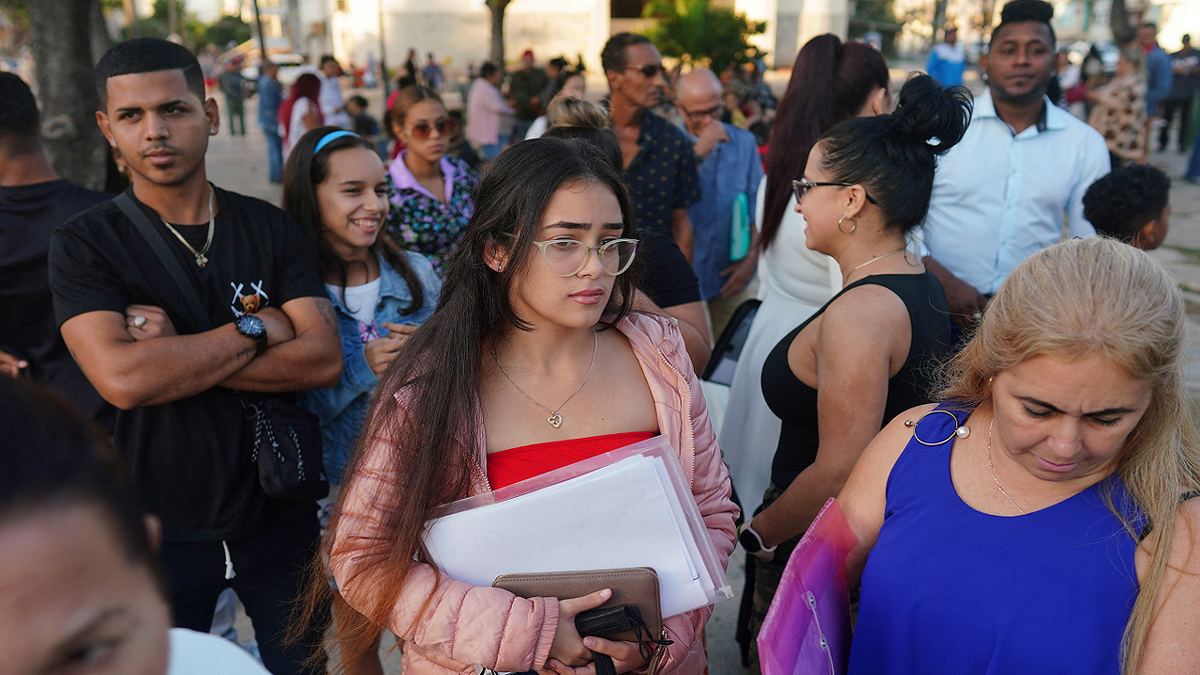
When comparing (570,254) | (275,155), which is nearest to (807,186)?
(570,254)

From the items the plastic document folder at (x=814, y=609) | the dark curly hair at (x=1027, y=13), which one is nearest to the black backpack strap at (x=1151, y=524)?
the plastic document folder at (x=814, y=609)

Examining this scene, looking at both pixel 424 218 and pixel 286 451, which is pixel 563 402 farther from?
pixel 424 218

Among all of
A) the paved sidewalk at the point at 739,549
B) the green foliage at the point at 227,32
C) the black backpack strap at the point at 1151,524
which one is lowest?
the paved sidewalk at the point at 739,549

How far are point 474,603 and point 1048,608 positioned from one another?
3.51 feet

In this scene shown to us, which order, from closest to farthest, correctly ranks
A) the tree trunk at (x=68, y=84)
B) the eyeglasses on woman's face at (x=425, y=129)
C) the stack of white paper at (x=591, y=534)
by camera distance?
the stack of white paper at (x=591, y=534) → the eyeglasses on woman's face at (x=425, y=129) → the tree trunk at (x=68, y=84)

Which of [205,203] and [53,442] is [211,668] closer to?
[53,442]

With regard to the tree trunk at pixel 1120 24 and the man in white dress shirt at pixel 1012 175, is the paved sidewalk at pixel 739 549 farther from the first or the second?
the tree trunk at pixel 1120 24

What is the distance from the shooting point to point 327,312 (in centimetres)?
239

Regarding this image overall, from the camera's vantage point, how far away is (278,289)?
236 centimetres

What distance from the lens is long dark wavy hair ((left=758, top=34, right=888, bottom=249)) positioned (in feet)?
10.7

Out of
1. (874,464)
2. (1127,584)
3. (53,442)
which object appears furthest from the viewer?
(874,464)

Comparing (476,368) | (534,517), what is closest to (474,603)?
(534,517)

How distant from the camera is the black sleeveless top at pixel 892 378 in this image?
6.93ft

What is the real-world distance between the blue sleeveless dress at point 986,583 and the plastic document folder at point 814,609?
0.22ft
